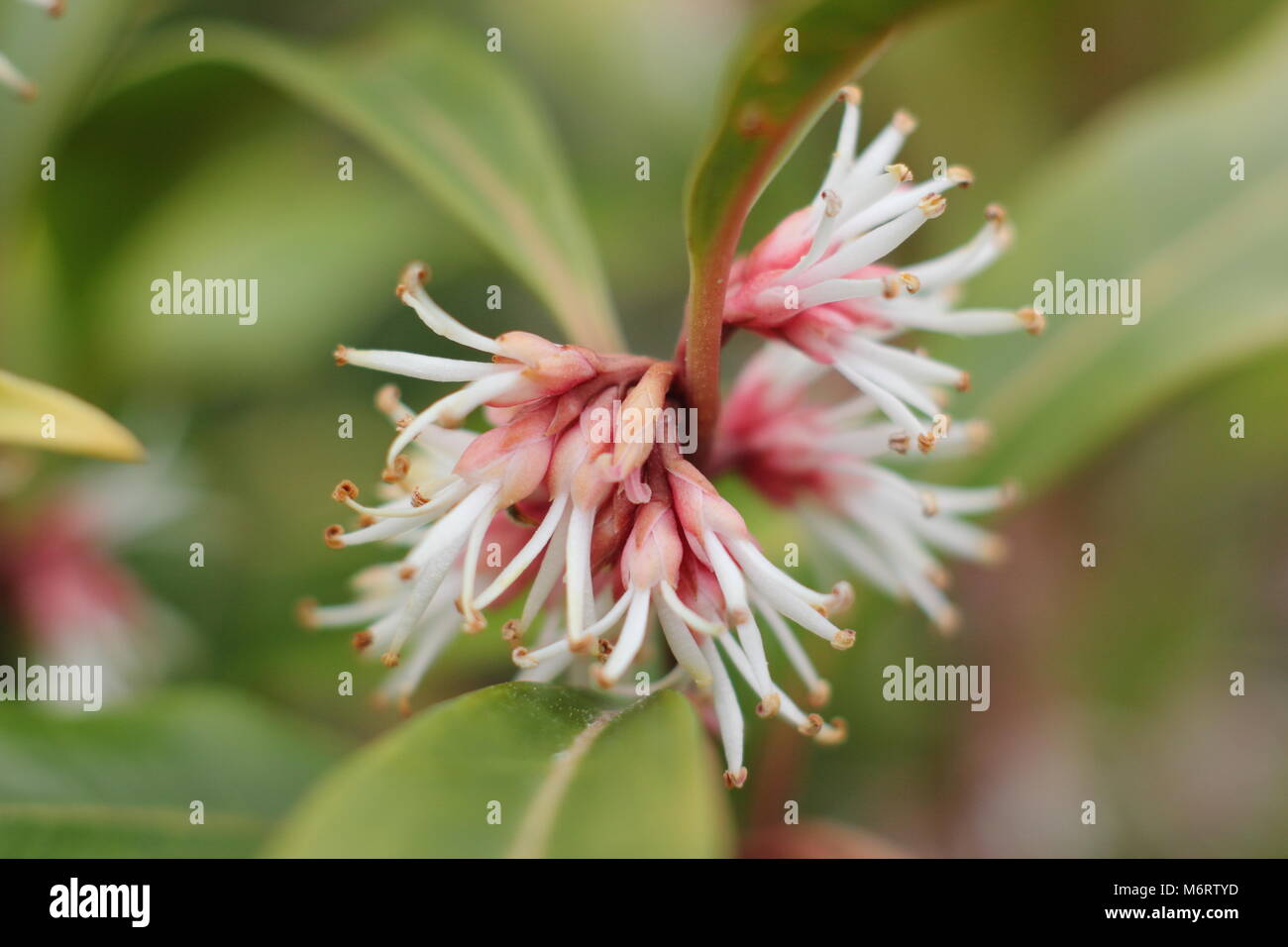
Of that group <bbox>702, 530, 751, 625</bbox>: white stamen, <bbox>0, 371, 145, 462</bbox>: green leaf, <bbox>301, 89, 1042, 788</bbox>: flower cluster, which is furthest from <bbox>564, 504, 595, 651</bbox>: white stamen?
<bbox>0, 371, 145, 462</bbox>: green leaf

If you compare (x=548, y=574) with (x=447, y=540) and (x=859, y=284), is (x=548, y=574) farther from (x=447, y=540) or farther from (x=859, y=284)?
(x=859, y=284)

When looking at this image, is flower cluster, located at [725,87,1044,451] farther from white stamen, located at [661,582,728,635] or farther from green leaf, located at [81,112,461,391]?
green leaf, located at [81,112,461,391]

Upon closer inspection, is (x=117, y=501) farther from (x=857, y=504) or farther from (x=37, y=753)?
(x=857, y=504)

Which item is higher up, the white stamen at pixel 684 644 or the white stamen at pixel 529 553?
the white stamen at pixel 529 553

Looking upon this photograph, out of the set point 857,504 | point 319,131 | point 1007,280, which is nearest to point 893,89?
point 1007,280

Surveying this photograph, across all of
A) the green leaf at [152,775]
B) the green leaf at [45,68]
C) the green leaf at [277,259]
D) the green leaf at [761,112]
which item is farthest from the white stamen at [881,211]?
the green leaf at [277,259]

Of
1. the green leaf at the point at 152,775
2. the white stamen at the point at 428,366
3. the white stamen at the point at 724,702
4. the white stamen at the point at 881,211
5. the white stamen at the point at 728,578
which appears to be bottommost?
the green leaf at the point at 152,775

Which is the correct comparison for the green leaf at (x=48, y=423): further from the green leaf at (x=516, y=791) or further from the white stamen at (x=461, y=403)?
the green leaf at (x=516, y=791)
